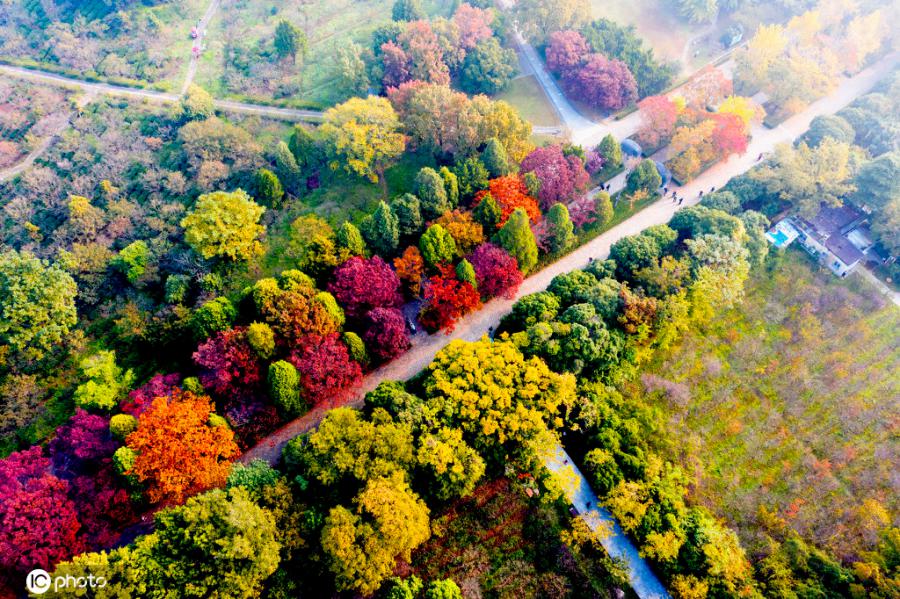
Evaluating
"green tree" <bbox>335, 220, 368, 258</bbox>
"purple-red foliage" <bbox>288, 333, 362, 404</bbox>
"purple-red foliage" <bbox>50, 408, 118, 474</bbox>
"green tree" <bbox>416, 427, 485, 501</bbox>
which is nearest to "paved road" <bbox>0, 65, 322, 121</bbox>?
"green tree" <bbox>335, 220, 368, 258</bbox>

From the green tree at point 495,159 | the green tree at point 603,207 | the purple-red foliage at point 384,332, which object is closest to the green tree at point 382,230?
the purple-red foliage at point 384,332

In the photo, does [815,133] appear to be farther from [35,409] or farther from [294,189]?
[35,409]

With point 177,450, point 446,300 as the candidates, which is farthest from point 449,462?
point 177,450

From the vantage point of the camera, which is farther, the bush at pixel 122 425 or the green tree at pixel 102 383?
the green tree at pixel 102 383

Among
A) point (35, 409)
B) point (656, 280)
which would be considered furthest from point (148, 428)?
point (656, 280)

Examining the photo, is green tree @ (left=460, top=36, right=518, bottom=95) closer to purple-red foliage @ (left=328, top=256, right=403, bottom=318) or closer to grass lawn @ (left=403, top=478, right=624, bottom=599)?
purple-red foliage @ (left=328, top=256, right=403, bottom=318)

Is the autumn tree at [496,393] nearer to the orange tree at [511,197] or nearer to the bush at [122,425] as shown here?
the orange tree at [511,197]

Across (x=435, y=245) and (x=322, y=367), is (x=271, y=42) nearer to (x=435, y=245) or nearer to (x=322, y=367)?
(x=435, y=245)
